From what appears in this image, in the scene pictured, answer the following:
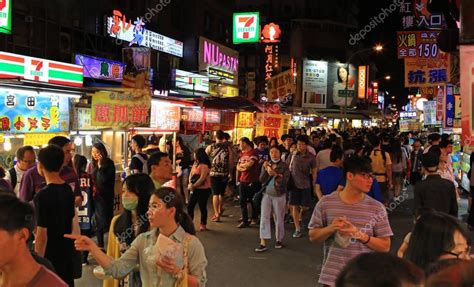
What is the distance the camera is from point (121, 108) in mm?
9508

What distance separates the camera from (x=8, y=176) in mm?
8188

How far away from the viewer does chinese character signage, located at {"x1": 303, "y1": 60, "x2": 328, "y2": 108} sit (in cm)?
4710

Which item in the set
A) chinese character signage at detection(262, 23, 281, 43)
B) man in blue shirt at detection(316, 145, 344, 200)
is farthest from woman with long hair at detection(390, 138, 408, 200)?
chinese character signage at detection(262, 23, 281, 43)

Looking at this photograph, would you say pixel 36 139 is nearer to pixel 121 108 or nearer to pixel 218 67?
pixel 121 108

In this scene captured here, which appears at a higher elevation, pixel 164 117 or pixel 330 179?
pixel 164 117

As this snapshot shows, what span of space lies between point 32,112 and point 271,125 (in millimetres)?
8911

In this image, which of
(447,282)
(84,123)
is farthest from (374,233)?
(84,123)

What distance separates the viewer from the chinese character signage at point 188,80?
25.1 meters

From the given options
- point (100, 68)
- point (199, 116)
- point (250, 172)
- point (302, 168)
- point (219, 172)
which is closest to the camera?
point (302, 168)

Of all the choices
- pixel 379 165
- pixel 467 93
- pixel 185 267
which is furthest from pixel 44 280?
pixel 379 165

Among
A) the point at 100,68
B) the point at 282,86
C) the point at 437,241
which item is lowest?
the point at 437,241

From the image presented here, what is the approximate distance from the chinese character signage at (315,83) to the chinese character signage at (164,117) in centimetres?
A: 3475

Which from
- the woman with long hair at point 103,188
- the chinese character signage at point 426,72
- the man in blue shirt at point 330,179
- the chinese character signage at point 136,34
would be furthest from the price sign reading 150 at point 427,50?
the woman with long hair at point 103,188

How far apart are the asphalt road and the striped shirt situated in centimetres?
294
